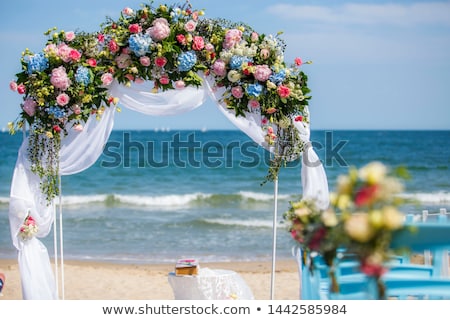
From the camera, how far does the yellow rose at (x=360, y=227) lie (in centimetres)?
294

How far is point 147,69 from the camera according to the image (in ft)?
18.8

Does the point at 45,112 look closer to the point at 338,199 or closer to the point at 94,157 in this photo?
the point at 94,157

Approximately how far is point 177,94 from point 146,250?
5.84 meters

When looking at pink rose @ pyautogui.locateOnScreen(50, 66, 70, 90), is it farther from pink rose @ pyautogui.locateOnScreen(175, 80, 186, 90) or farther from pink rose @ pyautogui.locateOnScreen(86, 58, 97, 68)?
pink rose @ pyautogui.locateOnScreen(175, 80, 186, 90)

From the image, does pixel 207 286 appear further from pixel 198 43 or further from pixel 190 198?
pixel 190 198

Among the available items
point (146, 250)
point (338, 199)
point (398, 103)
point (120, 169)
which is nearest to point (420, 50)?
point (398, 103)

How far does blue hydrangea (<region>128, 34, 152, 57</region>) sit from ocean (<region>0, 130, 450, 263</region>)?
184cm

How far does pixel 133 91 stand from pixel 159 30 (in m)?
0.54

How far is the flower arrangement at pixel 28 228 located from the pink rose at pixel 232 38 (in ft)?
6.70

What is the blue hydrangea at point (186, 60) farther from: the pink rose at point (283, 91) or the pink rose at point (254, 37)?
the pink rose at point (283, 91)

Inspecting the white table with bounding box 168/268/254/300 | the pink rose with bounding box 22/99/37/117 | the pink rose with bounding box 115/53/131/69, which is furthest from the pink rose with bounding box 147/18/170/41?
the white table with bounding box 168/268/254/300

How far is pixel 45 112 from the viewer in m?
5.80

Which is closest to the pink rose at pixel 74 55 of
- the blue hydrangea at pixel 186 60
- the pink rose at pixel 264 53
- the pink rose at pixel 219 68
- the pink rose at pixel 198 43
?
the blue hydrangea at pixel 186 60

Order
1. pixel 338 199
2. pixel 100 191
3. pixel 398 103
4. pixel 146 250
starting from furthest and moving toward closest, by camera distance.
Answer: pixel 398 103
pixel 100 191
pixel 146 250
pixel 338 199
